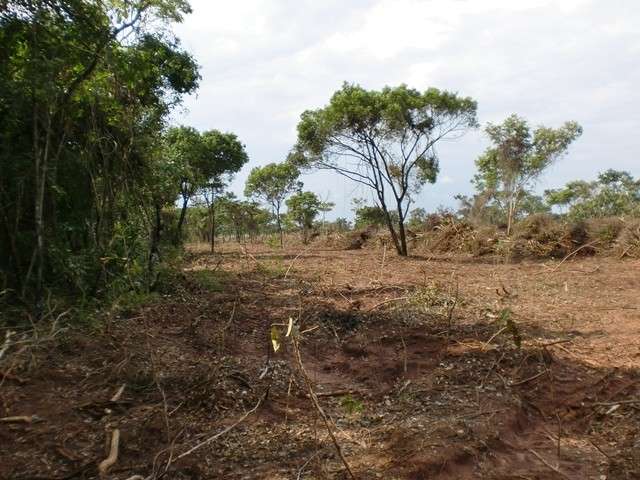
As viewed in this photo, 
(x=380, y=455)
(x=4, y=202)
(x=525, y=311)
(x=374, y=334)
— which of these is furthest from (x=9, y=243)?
(x=525, y=311)

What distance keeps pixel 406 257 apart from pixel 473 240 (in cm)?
230

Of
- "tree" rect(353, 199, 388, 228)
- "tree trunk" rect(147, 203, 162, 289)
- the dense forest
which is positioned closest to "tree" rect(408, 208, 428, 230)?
"tree" rect(353, 199, 388, 228)

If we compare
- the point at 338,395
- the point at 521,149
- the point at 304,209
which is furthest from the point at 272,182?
the point at 338,395

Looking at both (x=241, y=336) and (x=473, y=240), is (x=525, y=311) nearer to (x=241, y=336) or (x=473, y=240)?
(x=241, y=336)

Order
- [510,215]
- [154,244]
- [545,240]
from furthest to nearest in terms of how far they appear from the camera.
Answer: [510,215] → [545,240] → [154,244]

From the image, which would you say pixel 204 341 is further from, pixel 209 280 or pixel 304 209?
pixel 304 209

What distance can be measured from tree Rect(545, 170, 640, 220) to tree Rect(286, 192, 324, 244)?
37.2ft

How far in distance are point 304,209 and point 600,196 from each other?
13414 millimetres

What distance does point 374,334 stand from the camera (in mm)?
5766

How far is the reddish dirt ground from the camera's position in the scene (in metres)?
3.24

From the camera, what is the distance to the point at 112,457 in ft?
10.3

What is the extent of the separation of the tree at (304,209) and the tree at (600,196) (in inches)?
447

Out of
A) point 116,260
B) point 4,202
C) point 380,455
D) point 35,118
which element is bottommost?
point 380,455

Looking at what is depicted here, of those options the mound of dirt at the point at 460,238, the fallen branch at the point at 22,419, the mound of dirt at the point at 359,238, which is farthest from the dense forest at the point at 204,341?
the mound of dirt at the point at 359,238
